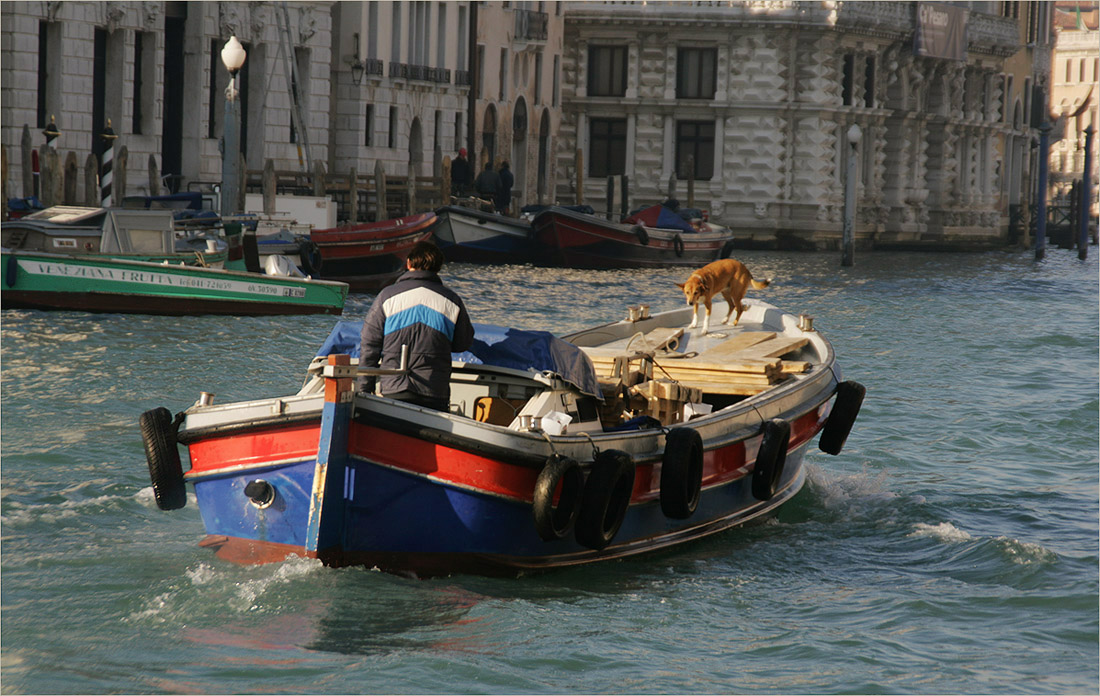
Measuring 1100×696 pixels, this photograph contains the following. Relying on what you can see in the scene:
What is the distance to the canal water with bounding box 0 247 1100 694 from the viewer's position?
7562 millimetres

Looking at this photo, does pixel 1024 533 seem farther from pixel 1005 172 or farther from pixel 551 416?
pixel 1005 172

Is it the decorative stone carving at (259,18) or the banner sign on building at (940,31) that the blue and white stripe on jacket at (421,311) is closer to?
the decorative stone carving at (259,18)

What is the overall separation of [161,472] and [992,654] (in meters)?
4.32

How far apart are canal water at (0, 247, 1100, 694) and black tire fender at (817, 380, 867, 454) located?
1.29 feet

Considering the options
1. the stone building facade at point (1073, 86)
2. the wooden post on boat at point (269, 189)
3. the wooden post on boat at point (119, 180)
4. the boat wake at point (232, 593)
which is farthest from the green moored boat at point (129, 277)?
the stone building facade at point (1073, 86)

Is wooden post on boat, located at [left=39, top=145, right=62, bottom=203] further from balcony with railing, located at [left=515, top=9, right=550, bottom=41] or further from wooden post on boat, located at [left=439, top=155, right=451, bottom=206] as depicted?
balcony with railing, located at [left=515, top=9, right=550, bottom=41]

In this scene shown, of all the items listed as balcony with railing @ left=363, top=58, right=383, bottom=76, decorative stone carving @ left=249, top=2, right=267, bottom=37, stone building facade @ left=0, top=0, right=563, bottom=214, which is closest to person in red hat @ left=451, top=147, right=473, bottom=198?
stone building facade @ left=0, top=0, right=563, bottom=214

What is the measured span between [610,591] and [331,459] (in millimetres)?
1797

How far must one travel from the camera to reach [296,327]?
67.6ft

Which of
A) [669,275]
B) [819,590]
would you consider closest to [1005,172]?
[669,275]

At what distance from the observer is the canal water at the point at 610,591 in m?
7.56

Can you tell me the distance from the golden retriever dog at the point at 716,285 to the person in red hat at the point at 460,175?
23.5 m

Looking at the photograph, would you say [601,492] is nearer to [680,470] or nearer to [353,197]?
[680,470]

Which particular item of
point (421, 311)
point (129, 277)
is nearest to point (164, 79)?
point (129, 277)
